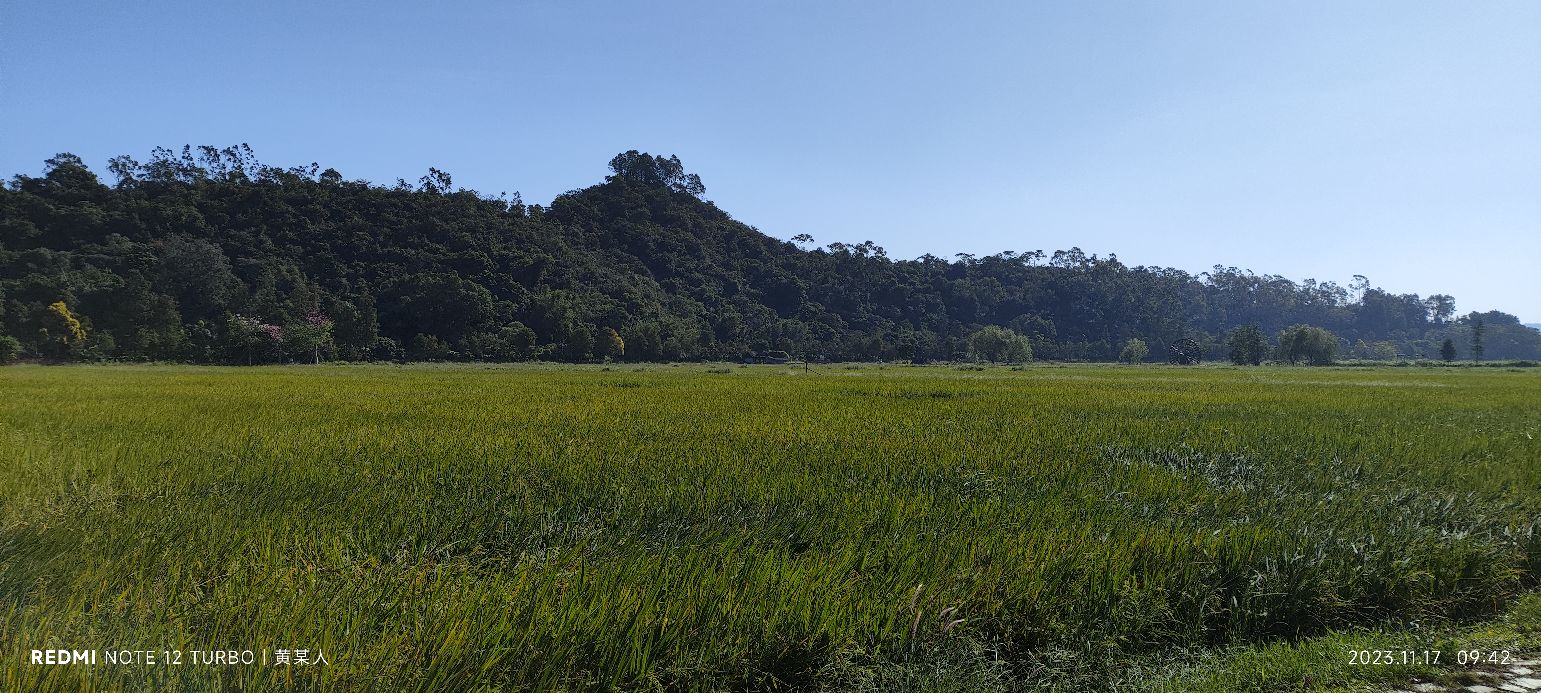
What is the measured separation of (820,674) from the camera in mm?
3045

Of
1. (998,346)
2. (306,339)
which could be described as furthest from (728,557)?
(998,346)

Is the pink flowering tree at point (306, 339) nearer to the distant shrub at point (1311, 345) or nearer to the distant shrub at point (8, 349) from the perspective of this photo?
the distant shrub at point (8, 349)

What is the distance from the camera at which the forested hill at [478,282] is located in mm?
54750

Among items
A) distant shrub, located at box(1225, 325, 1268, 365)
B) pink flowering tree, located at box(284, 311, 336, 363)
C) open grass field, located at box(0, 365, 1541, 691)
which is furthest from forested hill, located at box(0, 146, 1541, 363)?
open grass field, located at box(0, 365, 1541, 691)

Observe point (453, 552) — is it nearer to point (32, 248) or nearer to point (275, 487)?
point (275, 487)

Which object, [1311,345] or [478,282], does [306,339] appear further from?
[1311,345]

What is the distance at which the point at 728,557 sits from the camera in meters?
3.80

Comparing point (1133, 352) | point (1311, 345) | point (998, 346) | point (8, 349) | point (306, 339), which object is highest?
point (1311, 345)

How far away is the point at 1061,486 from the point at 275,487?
7025 mm

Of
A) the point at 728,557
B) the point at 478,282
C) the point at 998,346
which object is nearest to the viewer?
the point at 728,557

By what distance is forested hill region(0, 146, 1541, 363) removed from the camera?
2156 inches

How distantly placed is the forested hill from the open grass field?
2257 inches

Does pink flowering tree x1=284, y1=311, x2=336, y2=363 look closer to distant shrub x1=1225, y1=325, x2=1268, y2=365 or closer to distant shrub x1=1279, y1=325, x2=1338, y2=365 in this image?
distant shrub x1=1225, y1=325, x2=1268, y2=365

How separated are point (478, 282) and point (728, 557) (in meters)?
82.3
